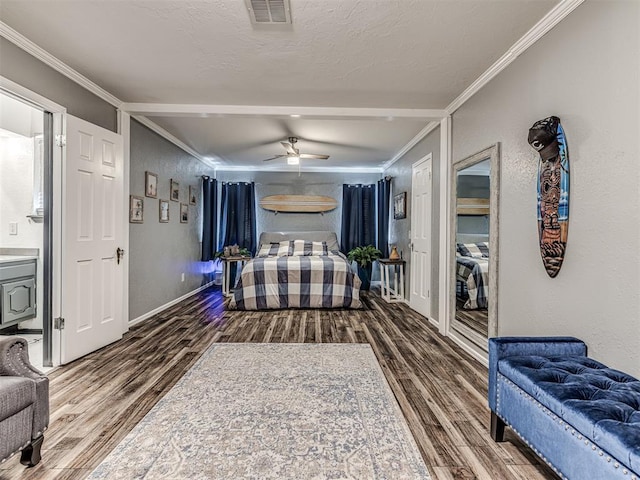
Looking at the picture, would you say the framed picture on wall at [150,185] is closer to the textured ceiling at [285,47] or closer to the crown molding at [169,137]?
the crown molding at [169,137]

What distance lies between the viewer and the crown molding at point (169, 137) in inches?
170

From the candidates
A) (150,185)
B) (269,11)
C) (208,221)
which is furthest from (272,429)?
(208,221)

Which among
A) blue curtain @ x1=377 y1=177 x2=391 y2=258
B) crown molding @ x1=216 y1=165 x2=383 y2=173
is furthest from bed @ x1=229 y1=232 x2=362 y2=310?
crown molding @ x1=216 y1=165 x2=383 y2=173

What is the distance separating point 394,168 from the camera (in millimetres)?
6551

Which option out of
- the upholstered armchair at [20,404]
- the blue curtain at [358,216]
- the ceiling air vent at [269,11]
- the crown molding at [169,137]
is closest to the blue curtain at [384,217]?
the blue curtain at [358,216]

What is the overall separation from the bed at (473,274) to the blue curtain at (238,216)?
4610 millimetres

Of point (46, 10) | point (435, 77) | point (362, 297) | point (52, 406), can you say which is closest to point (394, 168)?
point (362, 297)

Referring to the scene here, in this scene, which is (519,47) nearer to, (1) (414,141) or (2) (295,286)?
(1) (414,141)

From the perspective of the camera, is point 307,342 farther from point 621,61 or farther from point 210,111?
point 621,61

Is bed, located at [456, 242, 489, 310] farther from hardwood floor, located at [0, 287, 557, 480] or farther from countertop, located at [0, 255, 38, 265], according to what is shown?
countertop, located at [0, 255, 38, 265]

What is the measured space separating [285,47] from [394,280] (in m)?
4.53

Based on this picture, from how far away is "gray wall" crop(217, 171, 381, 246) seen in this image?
24.7ft

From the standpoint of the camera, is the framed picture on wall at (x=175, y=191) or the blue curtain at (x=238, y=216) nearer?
the framed picture on wall at (x=175, y=191)

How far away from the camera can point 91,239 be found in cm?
320
